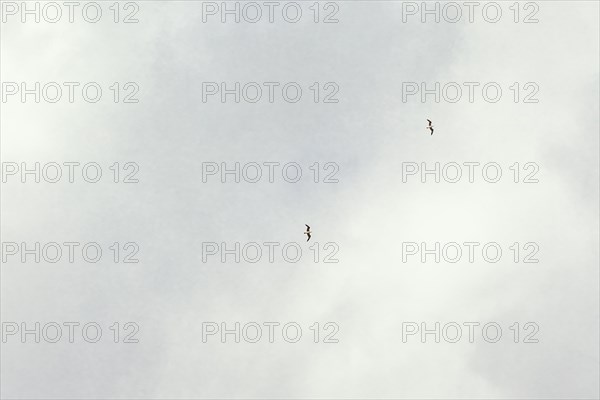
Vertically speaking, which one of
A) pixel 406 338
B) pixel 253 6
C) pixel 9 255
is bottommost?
pixel 406 338

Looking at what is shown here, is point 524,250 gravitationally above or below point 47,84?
below

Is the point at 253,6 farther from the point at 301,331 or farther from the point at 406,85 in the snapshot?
the point at 301,331

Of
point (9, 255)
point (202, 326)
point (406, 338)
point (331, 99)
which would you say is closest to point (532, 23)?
point (331, 99)

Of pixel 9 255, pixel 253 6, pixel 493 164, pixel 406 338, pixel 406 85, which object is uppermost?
pixel 253 6

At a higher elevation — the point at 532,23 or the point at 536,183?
the point at 532,23

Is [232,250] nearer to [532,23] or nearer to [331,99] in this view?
[331,99]

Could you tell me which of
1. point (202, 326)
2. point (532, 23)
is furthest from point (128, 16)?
point (532, 23)

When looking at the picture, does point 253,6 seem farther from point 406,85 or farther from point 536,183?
point 536,183
